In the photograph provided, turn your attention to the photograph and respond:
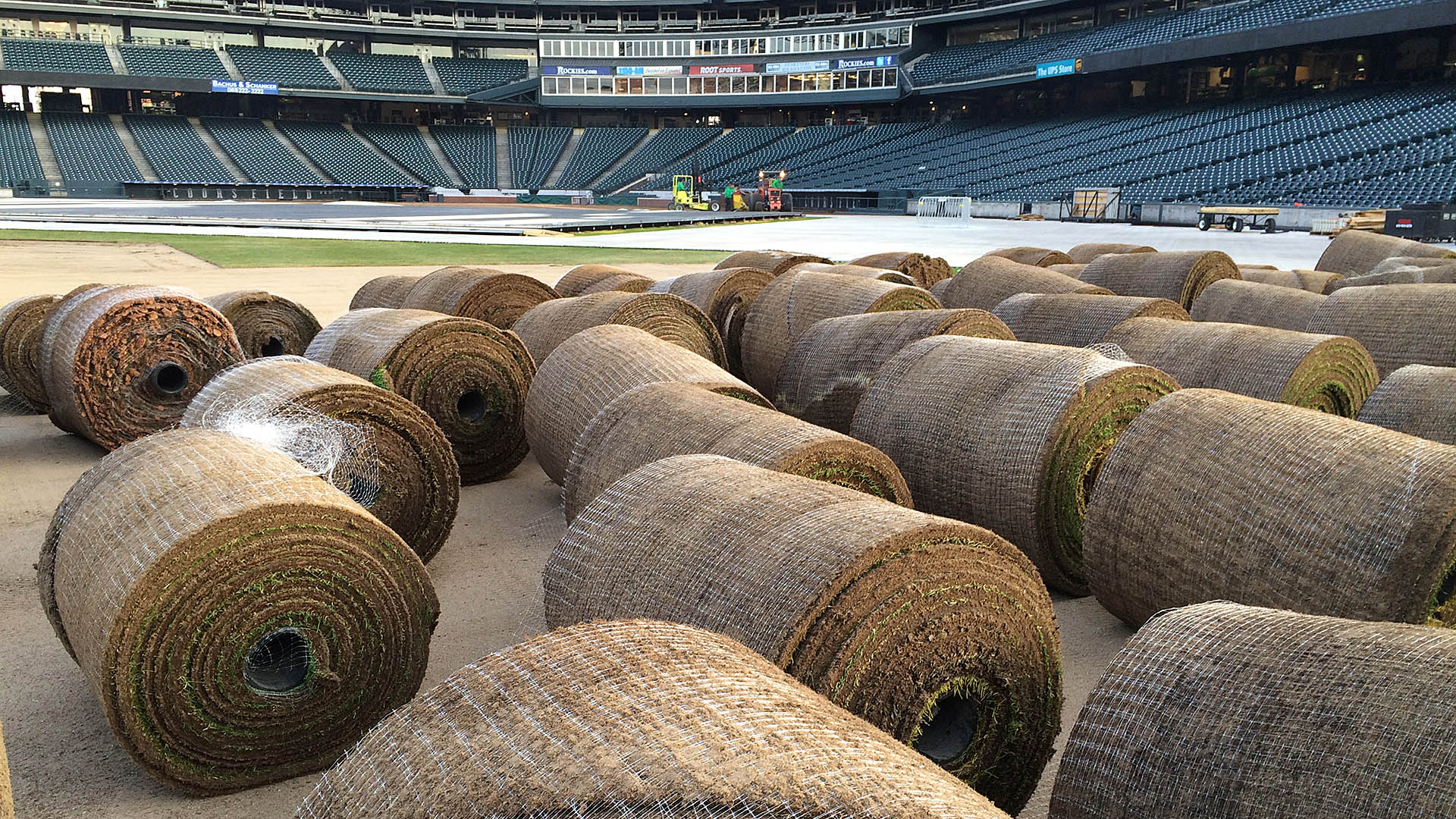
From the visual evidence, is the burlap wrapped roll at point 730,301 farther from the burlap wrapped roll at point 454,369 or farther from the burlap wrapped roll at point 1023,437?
the burlap wrapped roll at point 1023,437

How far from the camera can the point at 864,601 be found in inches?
129

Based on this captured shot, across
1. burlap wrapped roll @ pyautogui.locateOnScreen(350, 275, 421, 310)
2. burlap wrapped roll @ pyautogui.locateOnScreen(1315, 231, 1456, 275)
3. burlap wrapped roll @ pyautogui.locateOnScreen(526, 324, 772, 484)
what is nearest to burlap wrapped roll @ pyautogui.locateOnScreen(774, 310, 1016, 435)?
burlap wrapped roll @ pyautogui.locateOnScreen(526, 324, 772, 484)

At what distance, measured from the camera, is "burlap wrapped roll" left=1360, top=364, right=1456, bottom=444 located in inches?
225

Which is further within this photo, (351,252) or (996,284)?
(351,252)

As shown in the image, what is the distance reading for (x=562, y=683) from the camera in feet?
7.83

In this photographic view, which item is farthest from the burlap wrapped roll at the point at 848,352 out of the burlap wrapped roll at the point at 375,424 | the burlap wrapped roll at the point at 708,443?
the burlap wrapped roll at the point at 375,424

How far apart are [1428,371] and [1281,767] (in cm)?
448

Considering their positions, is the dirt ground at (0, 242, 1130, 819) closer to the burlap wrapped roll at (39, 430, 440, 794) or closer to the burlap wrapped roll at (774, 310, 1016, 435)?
the burlap wrapped roll at (39, 430, 440, 794)

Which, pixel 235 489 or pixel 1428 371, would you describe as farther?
pixel 1428 371

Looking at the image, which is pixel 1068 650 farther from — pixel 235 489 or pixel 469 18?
pixel 469 18

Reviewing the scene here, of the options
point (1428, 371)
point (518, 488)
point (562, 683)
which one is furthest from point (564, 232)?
point (562, 683)

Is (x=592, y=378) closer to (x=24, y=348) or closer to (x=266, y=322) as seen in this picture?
(x=266, y=322)

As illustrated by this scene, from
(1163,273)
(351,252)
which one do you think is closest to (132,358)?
(1163,273)

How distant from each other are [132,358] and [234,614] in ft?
15.3
